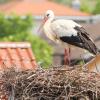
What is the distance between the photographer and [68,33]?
1537 centimetres

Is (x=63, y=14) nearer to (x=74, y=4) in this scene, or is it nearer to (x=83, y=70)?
(x=74, y=4)

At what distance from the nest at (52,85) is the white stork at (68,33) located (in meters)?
2.67

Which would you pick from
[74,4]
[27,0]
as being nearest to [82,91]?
[74,4]

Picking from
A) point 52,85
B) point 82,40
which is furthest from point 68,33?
point 52,85

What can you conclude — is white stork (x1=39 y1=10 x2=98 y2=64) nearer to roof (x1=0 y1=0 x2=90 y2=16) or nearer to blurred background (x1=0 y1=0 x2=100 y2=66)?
blurred background (x1=0 y1=0 x2=100 y2=66)

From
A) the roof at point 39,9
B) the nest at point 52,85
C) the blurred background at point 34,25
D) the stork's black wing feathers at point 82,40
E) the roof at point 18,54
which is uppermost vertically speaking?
the roof at point 39,9

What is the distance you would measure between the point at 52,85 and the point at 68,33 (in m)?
3.71

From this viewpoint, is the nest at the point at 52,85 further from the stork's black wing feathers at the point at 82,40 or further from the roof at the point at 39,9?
the roof at the point at 39,9

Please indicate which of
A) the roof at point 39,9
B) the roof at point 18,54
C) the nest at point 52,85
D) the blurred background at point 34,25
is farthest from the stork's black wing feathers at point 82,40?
the roof at point 39,9

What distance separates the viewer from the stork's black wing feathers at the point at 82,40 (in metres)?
14.8

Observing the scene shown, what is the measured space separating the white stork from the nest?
8.77ft

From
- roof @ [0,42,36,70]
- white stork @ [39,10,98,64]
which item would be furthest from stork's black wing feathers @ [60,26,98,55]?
roof @ [0,42,36,70]

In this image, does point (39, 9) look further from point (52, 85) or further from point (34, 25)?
point (52, 85)

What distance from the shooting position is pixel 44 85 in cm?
1179
